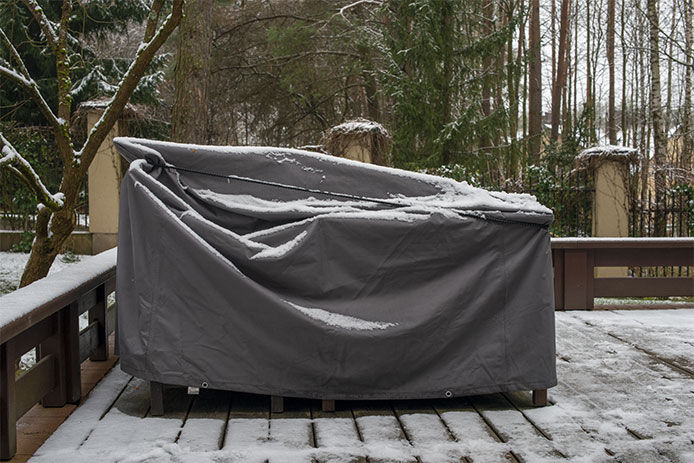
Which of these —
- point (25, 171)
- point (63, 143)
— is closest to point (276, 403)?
point (25, 171)

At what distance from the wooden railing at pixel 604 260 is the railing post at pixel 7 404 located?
4.95 m

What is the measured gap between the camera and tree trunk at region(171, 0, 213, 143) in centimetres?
1085

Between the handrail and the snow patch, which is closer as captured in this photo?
the handrail

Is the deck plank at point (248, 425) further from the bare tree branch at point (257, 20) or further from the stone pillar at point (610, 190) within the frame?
the bare tree branch at point (257, 20)

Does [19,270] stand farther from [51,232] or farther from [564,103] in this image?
[564,103]

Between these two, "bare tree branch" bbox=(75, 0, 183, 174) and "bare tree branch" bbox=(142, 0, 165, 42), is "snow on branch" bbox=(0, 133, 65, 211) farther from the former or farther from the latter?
"bare tree branch" bbox=(142, 0, 165, 42)

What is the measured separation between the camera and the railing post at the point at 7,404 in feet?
9.62

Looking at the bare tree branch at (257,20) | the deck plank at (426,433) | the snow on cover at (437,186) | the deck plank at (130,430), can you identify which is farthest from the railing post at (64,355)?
the bare tree branch at (257,20)

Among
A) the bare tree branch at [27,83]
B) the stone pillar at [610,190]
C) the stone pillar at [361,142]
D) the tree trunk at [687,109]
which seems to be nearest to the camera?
the bare tree branch at [27,83]

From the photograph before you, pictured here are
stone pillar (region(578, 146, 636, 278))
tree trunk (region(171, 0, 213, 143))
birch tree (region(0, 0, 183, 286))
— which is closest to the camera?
birch tree (region(0, 0, 183, 286))

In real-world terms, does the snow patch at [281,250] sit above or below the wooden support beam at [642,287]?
above

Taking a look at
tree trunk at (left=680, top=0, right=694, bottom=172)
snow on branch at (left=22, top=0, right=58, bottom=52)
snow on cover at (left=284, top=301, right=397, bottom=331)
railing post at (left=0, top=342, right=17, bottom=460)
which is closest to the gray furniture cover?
snow on cover at (left=284, top=301, right=397, bottom=331)

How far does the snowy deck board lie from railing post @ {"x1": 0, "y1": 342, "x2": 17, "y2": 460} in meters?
0.14

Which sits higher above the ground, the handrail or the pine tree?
the pine tree
